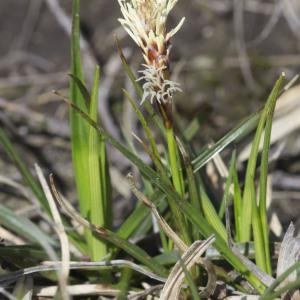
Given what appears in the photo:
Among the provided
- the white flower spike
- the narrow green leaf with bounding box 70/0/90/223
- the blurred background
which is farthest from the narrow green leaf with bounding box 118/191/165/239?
the blurred background

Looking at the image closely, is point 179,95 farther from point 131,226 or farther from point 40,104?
point 131,226

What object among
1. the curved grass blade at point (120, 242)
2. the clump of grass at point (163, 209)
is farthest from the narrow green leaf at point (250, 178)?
the curved grass blade at point (120, 242)

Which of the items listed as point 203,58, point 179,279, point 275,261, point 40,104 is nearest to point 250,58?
point 203,58

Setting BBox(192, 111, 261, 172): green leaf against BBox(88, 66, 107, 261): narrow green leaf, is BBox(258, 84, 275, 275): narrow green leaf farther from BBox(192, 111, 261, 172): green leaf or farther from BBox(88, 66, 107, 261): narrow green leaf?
BBox(88, 66, 107, 261): narrow green leaf

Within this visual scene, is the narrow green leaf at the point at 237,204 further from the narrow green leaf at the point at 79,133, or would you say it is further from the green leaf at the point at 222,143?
the narrow green leaf at the point at 79,133

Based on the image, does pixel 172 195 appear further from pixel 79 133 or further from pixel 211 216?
pixel 79 133

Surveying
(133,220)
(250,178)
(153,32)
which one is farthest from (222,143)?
(153,32)
